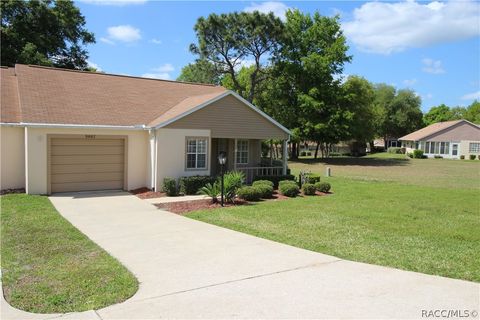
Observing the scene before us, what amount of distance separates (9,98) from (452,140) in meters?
55.1

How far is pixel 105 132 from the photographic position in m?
15.5

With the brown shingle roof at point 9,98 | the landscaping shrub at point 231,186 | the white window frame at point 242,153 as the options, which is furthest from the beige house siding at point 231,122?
the brown shingle roof at point 9,98

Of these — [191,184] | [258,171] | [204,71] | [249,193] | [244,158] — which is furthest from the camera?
[204,71]

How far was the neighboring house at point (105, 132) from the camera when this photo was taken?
14352 mm

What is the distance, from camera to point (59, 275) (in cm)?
575

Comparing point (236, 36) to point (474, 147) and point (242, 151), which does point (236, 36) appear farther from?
point (474, 147)

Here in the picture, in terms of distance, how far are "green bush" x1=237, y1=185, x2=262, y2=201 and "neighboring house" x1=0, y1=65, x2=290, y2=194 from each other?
10.7 feet

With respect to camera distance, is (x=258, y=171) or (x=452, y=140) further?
(x=452, y=140)

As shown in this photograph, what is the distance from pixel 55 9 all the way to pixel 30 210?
29.8 meters

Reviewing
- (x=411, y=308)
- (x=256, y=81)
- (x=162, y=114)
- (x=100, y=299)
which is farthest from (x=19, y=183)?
(x=256, y=81)

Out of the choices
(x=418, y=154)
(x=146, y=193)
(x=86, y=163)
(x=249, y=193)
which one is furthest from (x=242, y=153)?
(x=418, y=154)

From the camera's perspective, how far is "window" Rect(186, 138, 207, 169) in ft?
54.4

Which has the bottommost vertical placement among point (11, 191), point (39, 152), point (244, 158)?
point (11, 191)

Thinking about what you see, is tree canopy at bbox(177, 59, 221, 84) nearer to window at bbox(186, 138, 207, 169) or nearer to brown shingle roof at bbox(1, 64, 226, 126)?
brown shingle roof at bbox(1, 64, 226, 126)
